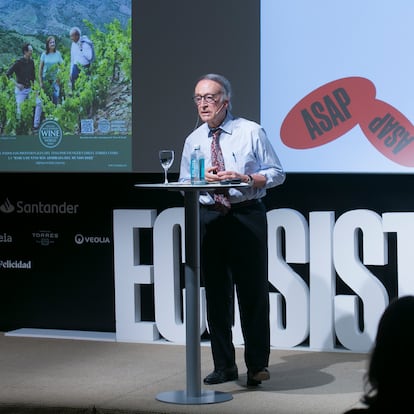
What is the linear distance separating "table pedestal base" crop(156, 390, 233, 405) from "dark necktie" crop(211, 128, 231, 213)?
0.89 meters

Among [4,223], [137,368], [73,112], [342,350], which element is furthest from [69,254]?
[342,350]

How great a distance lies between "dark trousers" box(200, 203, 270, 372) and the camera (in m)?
4.84

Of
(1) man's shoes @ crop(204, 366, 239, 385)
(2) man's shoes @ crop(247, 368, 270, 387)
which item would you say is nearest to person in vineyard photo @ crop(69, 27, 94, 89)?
(1) man's shoes @ crop(204, 366, 239, 385)

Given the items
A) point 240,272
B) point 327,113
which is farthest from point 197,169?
point 327,113

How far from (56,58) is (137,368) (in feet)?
6.87

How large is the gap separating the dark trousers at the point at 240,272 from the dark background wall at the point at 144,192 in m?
1.12

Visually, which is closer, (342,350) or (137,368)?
(137,368)

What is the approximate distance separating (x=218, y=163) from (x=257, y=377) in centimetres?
108

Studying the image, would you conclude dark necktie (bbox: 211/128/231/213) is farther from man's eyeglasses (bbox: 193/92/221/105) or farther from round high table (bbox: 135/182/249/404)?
round high table (bbox: 135/182/249/404)

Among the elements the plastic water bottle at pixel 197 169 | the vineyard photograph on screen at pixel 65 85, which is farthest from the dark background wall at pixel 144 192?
the plastic water bottle at pixel 197 169

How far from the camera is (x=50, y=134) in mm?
6375

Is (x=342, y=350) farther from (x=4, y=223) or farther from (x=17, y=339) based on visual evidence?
(x=4, y=223)

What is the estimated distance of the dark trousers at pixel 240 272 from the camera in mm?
4844

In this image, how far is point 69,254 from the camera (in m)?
6.82
